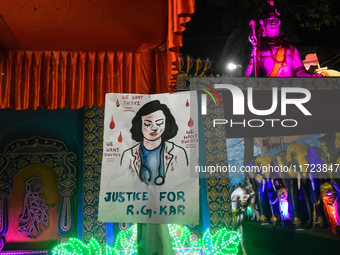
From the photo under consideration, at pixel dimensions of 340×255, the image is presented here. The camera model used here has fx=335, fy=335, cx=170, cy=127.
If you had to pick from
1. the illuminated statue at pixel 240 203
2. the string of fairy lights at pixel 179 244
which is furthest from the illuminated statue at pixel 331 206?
the string of fairy lights at pixel 179 244

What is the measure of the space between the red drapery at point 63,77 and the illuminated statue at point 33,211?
1281 mm

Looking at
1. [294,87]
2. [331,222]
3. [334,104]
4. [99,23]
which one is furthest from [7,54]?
[331,222]

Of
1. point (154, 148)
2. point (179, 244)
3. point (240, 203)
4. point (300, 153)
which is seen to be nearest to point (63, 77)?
point (154, 148)

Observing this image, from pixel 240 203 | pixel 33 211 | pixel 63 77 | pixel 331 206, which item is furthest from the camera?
pixel 240 203

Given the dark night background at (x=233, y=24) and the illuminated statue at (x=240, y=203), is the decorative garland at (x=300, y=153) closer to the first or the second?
the illuminated statue at (x=240, y=203)

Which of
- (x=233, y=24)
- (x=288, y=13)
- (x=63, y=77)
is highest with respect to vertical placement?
(x=288, y=13)

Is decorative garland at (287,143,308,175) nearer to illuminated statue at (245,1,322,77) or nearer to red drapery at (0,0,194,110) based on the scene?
illuminated statue at (245,1,322,77)

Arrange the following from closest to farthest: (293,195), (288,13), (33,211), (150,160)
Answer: (150,160)
(33,211)
(293,195)
(288,13)

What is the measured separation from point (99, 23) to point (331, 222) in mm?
4016

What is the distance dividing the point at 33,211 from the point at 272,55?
13.7 ft

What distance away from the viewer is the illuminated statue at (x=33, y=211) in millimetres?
4066

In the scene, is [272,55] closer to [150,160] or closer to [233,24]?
[233,24]

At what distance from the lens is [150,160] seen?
2.42 metres

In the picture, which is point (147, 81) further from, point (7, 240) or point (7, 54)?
point (7, 240)
